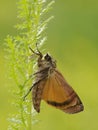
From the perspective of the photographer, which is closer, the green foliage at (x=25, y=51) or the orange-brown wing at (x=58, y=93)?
the green foliage at (x=25, y=51)

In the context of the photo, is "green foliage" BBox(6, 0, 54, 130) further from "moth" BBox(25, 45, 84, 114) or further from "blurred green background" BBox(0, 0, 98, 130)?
"blurred green background" BBox(0, 0, 98, 130)

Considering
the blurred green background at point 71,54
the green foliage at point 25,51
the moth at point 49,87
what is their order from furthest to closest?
the blurred green background at point 71,54
the moth at point 49,87
the green foliage at point 25,51

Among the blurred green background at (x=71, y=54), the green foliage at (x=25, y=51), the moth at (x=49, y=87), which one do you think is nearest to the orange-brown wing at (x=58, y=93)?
the moth at (x=49, y=87)

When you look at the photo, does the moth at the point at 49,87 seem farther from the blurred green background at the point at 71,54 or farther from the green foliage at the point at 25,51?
the blurred green background at the point at 71,54

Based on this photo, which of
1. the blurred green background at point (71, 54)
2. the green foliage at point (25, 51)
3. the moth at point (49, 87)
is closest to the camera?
the green foliage at point (25, 51)

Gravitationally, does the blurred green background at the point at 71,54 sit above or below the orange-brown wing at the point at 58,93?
above

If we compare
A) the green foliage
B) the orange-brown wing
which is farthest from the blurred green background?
the green foliage

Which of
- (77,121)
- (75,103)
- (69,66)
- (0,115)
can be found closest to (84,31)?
(69,66)
